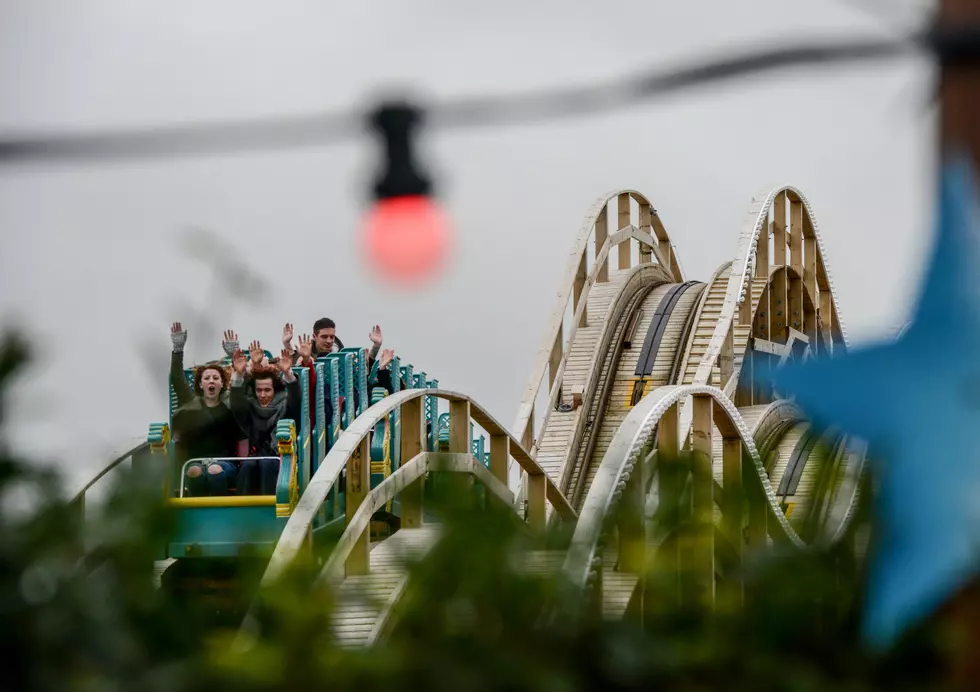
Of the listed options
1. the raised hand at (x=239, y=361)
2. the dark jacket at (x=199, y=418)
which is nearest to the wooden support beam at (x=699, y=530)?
the dark jacket at (x=199, y=418)

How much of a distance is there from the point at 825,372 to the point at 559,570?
0.54m

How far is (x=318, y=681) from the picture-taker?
6.54 feet

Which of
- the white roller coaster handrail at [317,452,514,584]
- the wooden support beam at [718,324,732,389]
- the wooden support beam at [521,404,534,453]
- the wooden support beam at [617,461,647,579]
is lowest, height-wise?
the wooden support beam at [521,404,534,453]

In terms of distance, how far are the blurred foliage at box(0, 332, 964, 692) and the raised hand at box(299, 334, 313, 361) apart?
8.29 meters

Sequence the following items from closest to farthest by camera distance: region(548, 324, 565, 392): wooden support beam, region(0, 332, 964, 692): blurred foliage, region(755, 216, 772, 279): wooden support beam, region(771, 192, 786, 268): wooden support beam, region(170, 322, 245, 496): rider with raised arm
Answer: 1. region(0, 332, 964, 692): blurred foliage
2. region(170, 322, 245, 496): rider with raised arm
3. region(548, 324, 565, 392): wooden support beam
4. region(755, 216, 772, 279): wooden support beam
5. region(771, 192, 786, 268): wooden support beam

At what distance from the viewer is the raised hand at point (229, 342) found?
11438 mm

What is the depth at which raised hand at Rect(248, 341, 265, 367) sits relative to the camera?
10984mm

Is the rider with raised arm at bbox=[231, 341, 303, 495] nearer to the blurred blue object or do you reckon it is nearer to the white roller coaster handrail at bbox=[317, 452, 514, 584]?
the white roller coaster handrail at bbox=[317, 452, 514, 584]

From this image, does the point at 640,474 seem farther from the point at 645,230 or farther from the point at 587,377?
the point at 645,230

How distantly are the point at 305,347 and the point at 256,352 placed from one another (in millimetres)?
361

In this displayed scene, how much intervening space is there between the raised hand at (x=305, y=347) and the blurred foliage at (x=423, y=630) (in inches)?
326

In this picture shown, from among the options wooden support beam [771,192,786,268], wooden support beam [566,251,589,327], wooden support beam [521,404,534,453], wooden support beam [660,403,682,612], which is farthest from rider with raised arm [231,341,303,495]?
wooden support beam [771,192,786,268]

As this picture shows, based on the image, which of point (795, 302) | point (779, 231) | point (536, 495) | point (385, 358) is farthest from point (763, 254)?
point (536, 495)

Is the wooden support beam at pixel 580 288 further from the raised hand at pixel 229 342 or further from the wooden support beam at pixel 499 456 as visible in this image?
the wooden support beam at pixel 499 456
